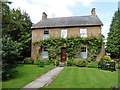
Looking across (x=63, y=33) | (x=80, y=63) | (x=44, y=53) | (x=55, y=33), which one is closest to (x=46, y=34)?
(x=55, y=33)

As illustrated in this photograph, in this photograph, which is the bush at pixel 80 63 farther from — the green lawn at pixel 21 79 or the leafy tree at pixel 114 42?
the leafy tree at pixel 114 42

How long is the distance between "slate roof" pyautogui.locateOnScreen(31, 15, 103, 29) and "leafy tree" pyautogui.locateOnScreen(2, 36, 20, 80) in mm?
18563

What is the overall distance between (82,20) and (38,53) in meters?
8.97

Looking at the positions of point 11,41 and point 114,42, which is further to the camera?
point 114,42

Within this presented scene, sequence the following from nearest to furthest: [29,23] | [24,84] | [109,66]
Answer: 1. [24,84]
2. [109,66]
3. [29,23]

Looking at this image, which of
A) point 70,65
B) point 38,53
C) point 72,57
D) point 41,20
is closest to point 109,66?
point 70,65

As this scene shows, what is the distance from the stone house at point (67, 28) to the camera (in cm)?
3500

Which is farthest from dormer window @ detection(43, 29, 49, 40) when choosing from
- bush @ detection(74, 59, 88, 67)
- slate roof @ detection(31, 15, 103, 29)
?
bush @ detection(74, 59, 88, 67)

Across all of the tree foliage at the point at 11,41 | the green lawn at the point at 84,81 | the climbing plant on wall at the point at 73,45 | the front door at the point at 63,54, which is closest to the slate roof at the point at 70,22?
the climbing plant on wall at the point at 73,45

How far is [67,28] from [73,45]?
3.24m

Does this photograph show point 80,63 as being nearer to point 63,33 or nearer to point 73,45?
point 73,45

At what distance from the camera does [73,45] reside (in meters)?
34.7

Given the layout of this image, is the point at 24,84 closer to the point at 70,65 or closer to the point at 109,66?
the point at 109,66

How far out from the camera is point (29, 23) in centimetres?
4600
